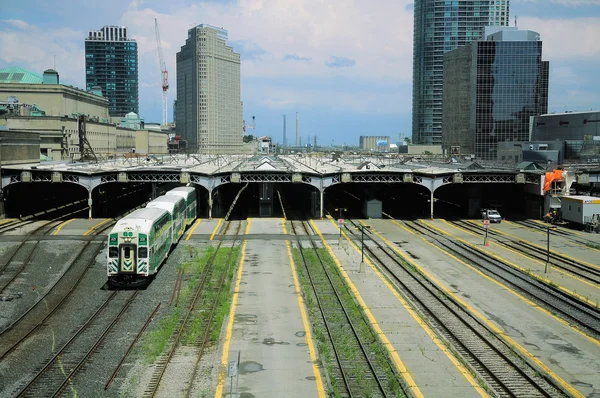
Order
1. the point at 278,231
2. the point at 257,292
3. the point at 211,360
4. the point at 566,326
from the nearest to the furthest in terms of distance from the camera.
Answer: the point at 211,360 → the point at 566,326 → the point at 257,292 → the point at 278,231

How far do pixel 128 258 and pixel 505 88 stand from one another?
141 m

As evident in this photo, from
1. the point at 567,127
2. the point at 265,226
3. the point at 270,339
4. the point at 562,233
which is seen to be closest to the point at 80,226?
the point at 265,226

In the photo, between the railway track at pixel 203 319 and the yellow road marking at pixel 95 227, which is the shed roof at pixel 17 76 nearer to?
the yellow road marking at pixel 95 227

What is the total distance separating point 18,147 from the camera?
250 feet

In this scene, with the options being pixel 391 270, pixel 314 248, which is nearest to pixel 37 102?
pixel 314 248

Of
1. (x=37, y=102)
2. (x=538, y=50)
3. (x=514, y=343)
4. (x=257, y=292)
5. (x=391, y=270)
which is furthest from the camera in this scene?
(x=538, y=50)

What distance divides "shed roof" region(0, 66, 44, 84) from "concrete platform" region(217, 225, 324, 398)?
130440 millimetres

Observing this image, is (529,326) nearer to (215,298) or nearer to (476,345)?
(476,345)

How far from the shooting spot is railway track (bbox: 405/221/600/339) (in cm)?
2926

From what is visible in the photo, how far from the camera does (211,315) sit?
2875 centimetres

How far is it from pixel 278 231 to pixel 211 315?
28857 millimetres

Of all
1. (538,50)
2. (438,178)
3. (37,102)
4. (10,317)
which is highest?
(538,50)

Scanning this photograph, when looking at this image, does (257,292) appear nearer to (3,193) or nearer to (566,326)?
(566,326)

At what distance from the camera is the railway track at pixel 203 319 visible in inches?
830
